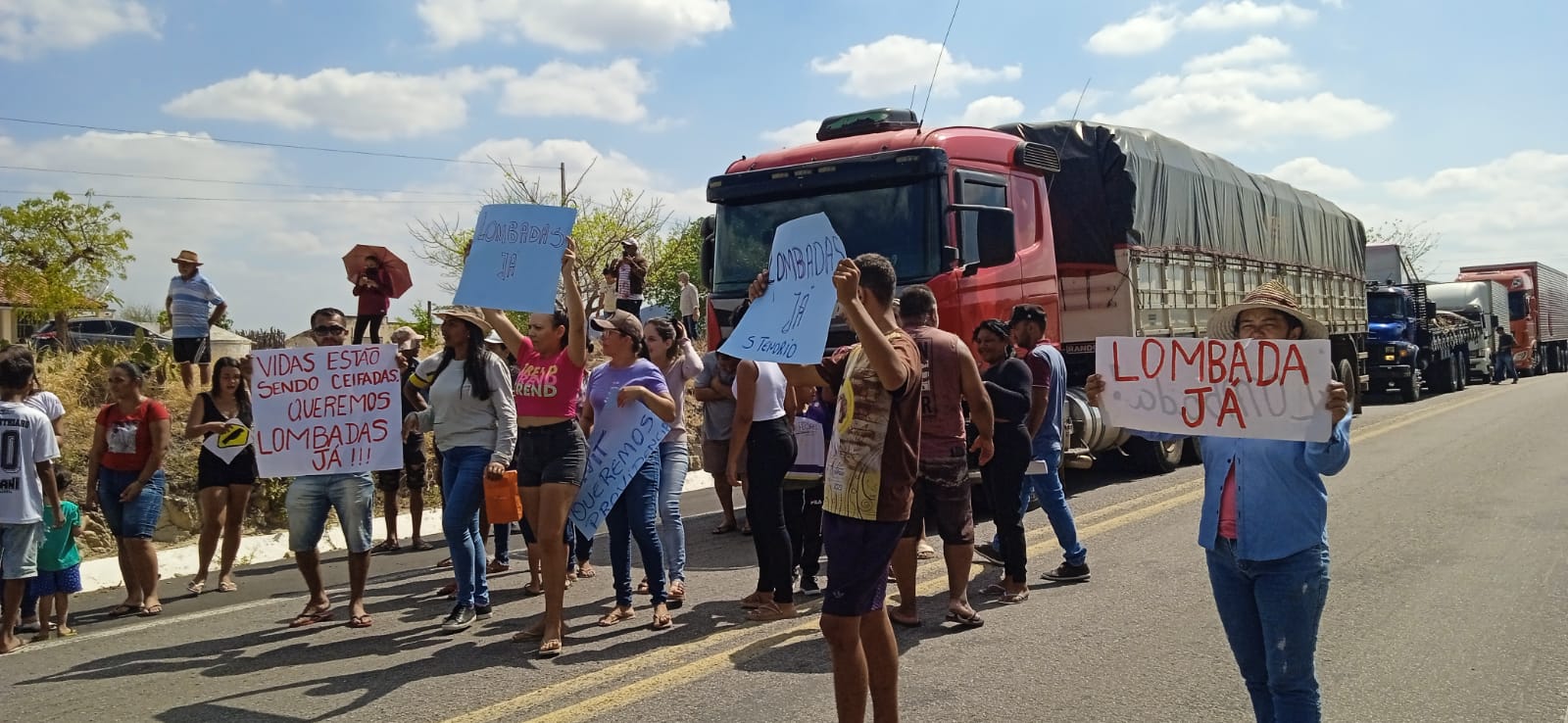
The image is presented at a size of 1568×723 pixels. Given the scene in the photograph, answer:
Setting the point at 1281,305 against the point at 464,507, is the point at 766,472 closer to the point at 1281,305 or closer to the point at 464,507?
the point at 464,507

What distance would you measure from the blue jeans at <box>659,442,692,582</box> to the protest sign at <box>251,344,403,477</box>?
157 cm

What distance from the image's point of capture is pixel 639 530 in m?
6.55

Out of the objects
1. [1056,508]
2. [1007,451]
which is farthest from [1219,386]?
[1056,508]

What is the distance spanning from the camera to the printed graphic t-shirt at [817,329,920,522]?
4043mm

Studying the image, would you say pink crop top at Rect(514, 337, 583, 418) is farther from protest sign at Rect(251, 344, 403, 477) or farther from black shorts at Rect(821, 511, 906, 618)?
black shorts at Rect(821, 511, 906, 618)

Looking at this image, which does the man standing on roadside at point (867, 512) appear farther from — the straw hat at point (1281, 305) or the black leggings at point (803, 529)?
the black leggings at point (803, 529)

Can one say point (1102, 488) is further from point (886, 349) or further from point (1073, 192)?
point (886, 349)

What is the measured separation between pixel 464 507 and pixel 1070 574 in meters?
3.67

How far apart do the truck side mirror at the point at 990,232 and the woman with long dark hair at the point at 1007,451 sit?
2.42 metres

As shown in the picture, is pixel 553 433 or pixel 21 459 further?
pixel 21 459

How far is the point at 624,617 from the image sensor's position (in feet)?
21.7

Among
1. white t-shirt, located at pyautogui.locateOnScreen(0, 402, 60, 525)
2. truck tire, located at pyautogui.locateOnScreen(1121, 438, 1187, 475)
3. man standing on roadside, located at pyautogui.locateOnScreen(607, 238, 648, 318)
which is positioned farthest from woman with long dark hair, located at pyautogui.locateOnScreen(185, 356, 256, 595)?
truck tire, located at pyautogui.locateOnScreen(1121, 438, 1187, 475)

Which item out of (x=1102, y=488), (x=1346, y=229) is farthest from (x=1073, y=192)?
(x=1346, y=229)

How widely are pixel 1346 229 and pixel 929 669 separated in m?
18.2
